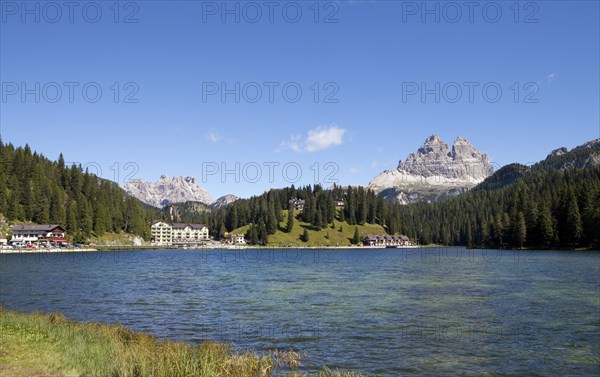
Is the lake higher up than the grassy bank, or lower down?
lower down

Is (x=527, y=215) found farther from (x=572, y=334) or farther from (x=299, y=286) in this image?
(x=572, y=334)

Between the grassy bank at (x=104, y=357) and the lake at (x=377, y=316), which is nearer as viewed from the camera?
the grassy bank at (x=104, y=357)

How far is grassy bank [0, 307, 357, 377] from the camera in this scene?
18812 millimetres

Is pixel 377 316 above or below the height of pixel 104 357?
below

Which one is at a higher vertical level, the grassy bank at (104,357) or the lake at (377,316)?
the grassy bank at (104,357)

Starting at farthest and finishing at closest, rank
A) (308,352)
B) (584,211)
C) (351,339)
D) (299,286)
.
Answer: (584,211), (299,286), (351,339), (308,352)

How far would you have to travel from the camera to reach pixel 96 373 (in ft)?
61.4

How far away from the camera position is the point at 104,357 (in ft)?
70.7

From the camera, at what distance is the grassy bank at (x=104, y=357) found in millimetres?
18812

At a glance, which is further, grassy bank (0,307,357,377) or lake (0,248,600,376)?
lake (0,248,600,376)

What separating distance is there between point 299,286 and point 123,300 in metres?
25.4

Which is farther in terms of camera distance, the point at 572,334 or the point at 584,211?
the point at 584,211

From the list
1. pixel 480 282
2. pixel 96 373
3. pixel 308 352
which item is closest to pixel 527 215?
pixel 480 282

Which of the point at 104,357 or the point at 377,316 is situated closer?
the point at 104,357
